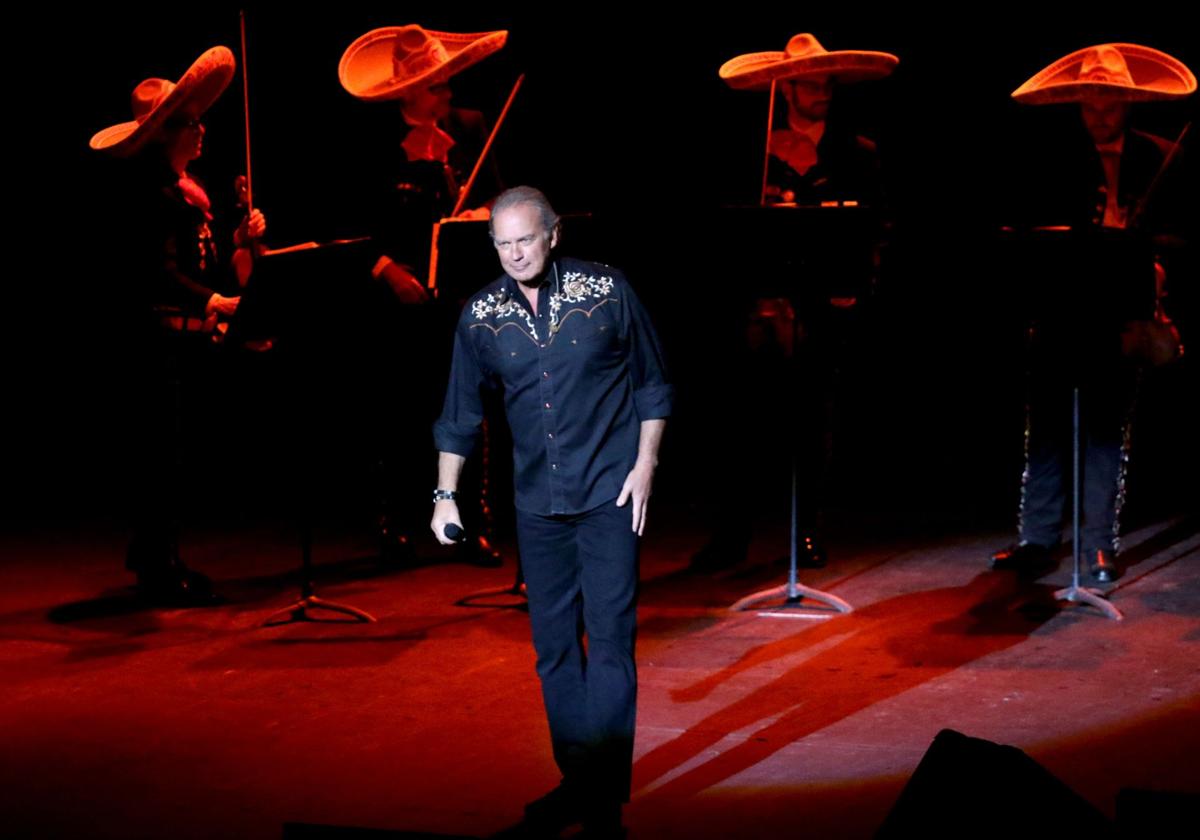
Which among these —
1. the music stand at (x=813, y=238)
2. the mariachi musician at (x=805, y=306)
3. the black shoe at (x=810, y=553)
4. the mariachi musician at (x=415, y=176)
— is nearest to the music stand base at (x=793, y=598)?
the mariachi musician at (x=805, y=306)

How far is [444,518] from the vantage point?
4160 millimetres

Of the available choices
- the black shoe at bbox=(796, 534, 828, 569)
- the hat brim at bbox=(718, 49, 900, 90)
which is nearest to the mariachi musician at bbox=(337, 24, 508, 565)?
the hat brim at bbox=(718, 49, 900, 90)

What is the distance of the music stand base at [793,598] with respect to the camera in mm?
6441

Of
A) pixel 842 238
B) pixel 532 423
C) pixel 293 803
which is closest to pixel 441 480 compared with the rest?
pixel 532 423

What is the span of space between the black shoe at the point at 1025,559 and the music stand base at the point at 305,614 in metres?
2.62

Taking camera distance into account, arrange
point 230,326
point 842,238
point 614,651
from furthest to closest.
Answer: point 230,326 < point 842,238 < point 614,651

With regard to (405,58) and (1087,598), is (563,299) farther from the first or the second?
(405,58)

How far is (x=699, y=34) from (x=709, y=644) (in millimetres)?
3818

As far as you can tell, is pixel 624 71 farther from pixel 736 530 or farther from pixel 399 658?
pixel 399 658

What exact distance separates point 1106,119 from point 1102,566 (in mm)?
1740

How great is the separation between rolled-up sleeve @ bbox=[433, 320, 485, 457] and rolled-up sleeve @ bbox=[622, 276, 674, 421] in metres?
0.40

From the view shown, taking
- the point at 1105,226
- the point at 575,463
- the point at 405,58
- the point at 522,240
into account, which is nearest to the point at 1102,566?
the point at 1105,226

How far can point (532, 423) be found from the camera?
414 centimetres

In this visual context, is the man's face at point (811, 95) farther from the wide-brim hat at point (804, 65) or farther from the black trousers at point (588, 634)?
the black trousers at point (588, 634)
